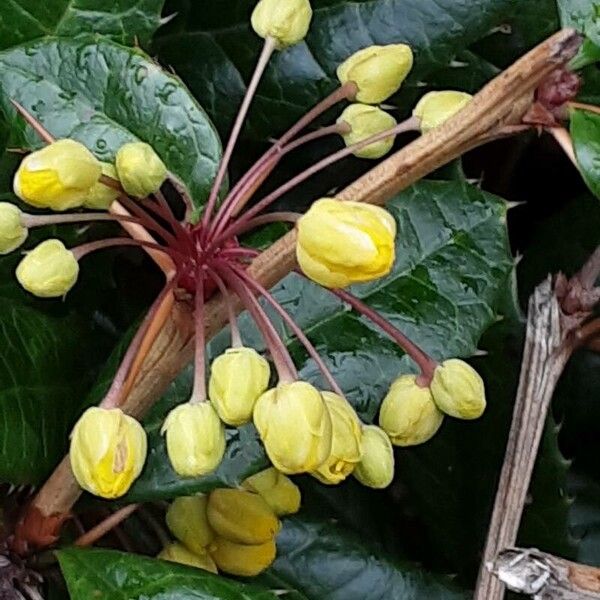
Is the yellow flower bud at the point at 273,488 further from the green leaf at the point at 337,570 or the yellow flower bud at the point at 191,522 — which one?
the green leaf at the point at 337,570

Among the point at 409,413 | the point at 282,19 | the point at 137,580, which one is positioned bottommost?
the point at 137,580

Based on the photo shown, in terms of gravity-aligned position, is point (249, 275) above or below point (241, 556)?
above

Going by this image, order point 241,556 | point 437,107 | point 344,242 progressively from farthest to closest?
point 241,556, point 437,107, point 344,242

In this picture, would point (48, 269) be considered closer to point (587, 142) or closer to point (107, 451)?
point (107, 451)

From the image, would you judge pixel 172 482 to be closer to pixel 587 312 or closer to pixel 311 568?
pixel 311 568

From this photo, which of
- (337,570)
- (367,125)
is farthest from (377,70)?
(337,570)
